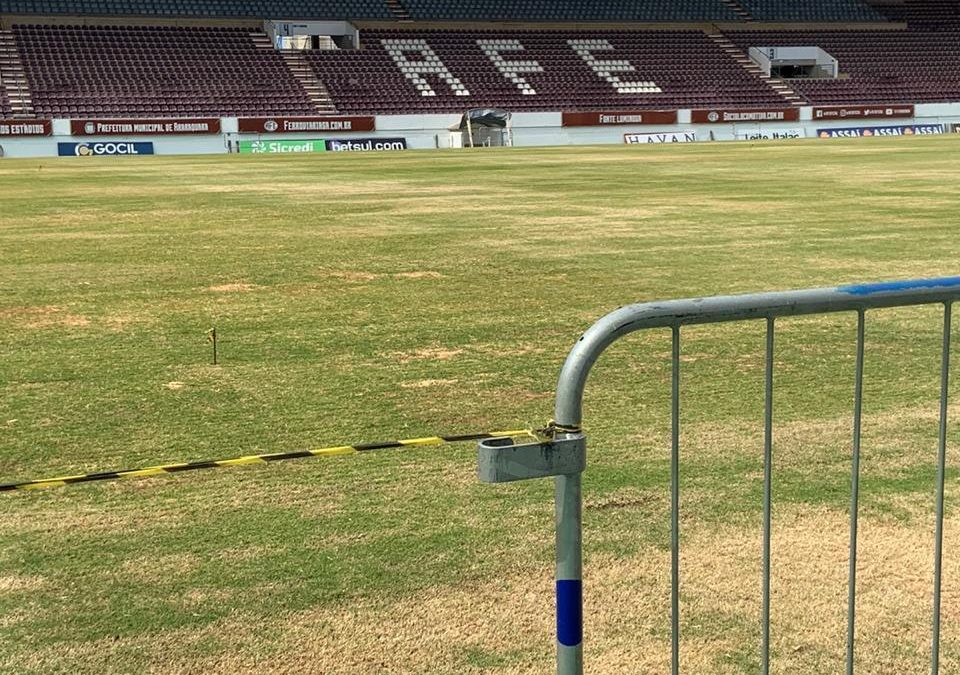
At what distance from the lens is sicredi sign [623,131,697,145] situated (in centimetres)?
5072

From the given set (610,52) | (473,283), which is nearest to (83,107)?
(610,52)

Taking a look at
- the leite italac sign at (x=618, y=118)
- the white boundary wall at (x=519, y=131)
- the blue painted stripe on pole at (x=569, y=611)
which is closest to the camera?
the blue painted stripe on pole at (x=569, y=611)

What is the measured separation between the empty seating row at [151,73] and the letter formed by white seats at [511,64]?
37.3 ft

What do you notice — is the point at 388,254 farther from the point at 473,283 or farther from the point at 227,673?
the point at 227,673

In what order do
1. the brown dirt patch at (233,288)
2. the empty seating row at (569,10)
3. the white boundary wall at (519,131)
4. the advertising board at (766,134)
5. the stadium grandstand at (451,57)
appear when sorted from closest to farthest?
the brown dirt patch at (233,288), the white boundary wall at (519,131), the stadium grandstand at (451,57), the advertising board at (766,134), the empty seating row at (569,10)

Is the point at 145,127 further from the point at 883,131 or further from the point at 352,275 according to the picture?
the point at 352,275

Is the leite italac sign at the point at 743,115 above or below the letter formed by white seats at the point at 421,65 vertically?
below

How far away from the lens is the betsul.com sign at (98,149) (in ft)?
144

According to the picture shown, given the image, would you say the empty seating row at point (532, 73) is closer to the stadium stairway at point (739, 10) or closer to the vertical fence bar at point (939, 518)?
the stadium stairway at point (739, 10)

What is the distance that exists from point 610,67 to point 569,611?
2377 inches

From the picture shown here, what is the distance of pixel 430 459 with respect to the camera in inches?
220

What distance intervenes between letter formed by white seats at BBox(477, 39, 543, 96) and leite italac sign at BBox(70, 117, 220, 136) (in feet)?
57.1

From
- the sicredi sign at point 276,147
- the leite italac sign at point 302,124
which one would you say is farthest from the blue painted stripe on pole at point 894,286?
the leite italac sign at point 302,124

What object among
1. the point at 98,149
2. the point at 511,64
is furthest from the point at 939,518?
the point at 511,64
